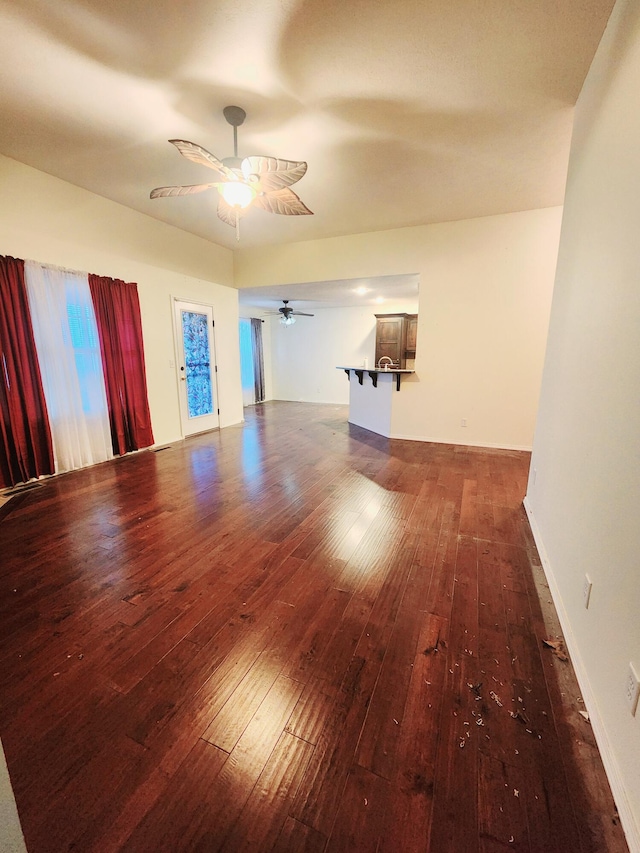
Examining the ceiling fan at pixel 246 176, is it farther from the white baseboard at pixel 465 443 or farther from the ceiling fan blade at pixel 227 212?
the white baseboard at pixel 465 443

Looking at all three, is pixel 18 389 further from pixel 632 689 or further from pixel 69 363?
pixel 632 689

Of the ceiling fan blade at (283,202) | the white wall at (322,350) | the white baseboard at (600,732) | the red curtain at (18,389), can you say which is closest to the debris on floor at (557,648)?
the white baseboard at (600,732)

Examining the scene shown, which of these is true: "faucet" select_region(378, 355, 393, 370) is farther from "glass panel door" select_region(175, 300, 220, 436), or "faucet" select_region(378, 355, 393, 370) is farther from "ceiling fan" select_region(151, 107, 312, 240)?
"ceiling fan" select_region(151, 107, 312, 240)

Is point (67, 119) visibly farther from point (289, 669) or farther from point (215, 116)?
point (289, 669)

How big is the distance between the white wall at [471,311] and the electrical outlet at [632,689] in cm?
404

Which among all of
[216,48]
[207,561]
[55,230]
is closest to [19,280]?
[55,230]

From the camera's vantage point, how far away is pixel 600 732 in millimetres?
1150

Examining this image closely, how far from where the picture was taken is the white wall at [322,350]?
8180 mm

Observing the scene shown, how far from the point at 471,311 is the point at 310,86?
10.7 ft

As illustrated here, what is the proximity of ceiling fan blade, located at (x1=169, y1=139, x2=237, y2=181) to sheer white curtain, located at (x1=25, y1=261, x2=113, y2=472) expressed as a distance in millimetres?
2230

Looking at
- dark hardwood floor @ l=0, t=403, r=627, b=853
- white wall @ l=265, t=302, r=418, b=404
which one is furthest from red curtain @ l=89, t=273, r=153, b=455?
white wall @ l=265, t=302, r=418, b=404

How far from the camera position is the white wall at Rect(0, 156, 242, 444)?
128 inches

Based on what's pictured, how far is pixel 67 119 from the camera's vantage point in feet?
8.26

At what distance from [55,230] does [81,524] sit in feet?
9.96
